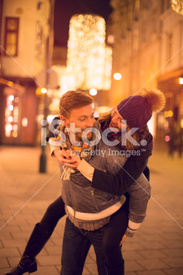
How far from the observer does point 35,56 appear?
22453 mm

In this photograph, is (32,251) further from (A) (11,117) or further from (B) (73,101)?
(A) (11,117)

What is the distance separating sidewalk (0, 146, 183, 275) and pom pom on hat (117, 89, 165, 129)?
2.02 m

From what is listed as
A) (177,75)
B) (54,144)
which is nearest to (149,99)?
(54,144)

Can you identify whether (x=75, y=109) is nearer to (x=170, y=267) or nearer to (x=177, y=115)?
(x=170, y=267)

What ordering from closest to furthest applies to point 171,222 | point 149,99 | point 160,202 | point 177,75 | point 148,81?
1. point 149,99
2. point 171,222
3. point 160,202
4. point 177,75
5. point 148,81

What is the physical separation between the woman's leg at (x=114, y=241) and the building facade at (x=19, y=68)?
1944 centimetres

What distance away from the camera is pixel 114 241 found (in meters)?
2.61

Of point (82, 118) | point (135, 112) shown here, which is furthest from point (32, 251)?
point (135, 112)

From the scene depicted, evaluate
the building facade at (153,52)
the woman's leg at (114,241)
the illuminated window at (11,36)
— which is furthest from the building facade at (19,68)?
the woman's leg at (114,241)

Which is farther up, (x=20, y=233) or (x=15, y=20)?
(x=15, y=20)

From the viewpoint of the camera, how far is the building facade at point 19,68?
867 inches

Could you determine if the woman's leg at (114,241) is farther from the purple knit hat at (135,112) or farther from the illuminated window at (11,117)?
the illuminated window at (11,117)

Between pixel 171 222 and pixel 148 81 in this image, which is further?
pixel 148 81

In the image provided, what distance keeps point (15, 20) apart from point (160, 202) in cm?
1752
